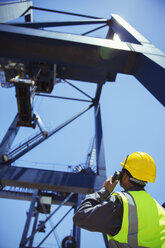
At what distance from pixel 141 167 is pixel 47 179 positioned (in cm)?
455

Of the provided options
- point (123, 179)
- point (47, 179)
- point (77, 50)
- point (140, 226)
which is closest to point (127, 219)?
point (140, 226)

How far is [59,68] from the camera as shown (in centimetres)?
880

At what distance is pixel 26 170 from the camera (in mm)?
6020

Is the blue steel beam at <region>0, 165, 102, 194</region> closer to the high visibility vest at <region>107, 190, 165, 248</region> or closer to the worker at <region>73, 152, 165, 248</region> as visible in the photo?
the worker at <region>73, 152, 165, 248</region>

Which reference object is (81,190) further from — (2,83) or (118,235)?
(2,83)

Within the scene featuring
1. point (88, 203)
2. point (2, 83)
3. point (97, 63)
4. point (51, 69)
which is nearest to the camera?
point (88, 203)

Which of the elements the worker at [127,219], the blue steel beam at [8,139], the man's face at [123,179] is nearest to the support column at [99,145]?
the blue steel beam at [8,139]

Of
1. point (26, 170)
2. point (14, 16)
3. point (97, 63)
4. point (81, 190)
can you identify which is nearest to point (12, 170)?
point (26, 170)

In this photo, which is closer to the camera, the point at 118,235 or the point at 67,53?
the point at 118,235

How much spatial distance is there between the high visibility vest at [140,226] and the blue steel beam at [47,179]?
14.2ft

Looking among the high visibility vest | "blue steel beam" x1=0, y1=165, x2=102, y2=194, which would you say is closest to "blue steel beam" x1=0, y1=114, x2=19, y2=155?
"blue steel beam" x1=0, y1=165, x2=102, y2=194

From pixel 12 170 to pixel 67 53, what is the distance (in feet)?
15.4

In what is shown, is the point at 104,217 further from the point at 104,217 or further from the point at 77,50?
the point at 77,50

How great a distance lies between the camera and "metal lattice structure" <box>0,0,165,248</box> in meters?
2.88
